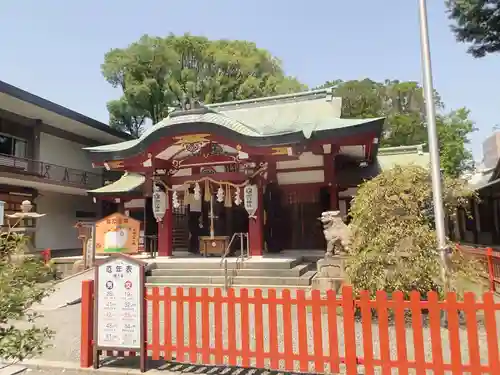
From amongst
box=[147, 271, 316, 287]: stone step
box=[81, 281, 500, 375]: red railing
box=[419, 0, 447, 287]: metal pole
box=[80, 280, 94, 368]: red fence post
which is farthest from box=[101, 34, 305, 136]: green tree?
box=[81, 281, 500, 375]: red railing

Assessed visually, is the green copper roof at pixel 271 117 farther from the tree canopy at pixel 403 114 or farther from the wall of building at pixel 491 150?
the wall of building at pixel 491 150

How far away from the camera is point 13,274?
3.82 metres

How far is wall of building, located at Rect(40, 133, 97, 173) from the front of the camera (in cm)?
2273

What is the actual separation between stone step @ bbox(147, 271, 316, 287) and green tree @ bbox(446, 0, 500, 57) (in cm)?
1119

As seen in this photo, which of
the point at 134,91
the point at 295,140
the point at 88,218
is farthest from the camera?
the point at 134,91

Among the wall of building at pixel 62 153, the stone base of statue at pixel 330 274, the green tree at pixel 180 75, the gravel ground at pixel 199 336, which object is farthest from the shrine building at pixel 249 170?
the green tree at pixel 180 75

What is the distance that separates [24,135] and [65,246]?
22.3 feet

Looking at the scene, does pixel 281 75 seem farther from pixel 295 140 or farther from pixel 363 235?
pixel 363 235

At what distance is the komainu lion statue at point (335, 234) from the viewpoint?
9391mm

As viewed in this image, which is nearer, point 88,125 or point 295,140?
point 295,140

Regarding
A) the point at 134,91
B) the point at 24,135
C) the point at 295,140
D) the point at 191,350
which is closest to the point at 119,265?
the point at 191,350

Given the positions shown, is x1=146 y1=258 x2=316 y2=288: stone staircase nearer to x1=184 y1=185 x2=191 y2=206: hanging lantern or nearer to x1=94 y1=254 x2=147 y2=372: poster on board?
x1=184 y1=185 x2=191 y2=206: hanging lantern

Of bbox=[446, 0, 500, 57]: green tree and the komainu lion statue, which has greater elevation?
bbox=[446, 0, 500, 57]: green tree

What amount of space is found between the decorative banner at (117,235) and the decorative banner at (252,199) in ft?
11.8
